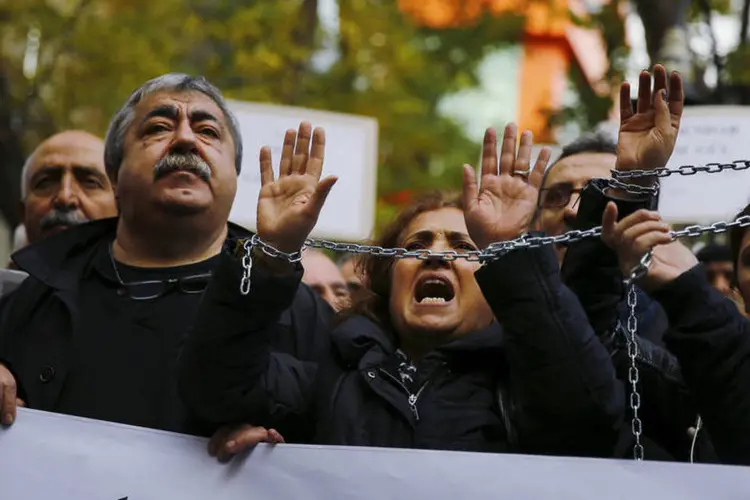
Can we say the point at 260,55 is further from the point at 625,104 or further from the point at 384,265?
the point at 625,104

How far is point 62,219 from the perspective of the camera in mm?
5121

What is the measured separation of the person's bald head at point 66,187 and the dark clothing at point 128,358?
1.37 metres

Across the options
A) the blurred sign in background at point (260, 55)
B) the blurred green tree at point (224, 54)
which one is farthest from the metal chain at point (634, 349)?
the blurred green tree at point (224, 54)

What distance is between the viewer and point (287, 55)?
10.8m

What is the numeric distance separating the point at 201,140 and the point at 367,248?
0.85 metres

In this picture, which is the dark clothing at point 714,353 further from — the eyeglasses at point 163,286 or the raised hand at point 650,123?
the eyeglasses at point 163,286

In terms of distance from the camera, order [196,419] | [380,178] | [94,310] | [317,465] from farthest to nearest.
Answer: [380,178] → [94,310] → [196,419] → [317,465]

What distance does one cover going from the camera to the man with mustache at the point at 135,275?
143 inches

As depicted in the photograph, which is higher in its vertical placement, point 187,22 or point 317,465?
point 187,22

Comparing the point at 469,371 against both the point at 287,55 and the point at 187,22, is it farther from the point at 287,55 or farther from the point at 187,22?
the point at 187,22

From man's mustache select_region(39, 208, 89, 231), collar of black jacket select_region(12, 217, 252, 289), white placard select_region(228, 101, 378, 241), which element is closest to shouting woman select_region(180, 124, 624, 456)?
collar of black jacket select_region(12, 217, 252, 289)

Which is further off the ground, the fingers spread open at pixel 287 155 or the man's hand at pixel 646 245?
the fingers spread open at pixel 287 155

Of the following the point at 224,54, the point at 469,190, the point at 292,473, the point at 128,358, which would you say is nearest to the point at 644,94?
the point at 469,190

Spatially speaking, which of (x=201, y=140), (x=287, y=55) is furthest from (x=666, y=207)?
(x=287, y=55)
